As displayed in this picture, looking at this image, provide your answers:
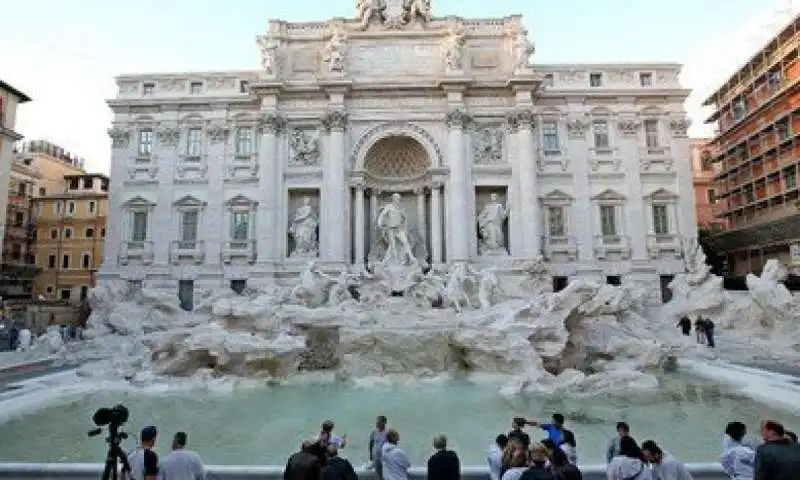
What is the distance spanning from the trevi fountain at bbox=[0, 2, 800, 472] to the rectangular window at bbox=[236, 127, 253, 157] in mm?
4225

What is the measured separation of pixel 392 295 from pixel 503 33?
14367 millimetres

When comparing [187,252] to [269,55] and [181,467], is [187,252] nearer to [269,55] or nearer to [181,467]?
[269,55]

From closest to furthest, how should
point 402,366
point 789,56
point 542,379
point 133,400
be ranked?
1. point 133,400
2. point 542,379
3. point 402,366
4. point 789,56

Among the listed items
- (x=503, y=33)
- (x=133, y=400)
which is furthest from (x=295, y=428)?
(x=503, y=33)

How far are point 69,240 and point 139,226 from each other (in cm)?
1424

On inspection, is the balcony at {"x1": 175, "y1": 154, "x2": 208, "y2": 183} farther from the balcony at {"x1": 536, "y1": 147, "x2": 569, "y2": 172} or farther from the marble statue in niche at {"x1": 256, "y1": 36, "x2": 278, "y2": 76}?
the balcony at {"x1": 536, "y1": 147, "x2": 569, "y2": 172}

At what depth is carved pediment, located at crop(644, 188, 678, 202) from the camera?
24.5 meters

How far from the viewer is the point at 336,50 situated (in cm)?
2439

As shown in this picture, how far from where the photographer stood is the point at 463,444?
317 inches

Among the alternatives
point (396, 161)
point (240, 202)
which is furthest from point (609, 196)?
point (240, 202)

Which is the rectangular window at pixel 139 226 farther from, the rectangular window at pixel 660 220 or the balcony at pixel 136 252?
the rectangular window at pixel 660 220

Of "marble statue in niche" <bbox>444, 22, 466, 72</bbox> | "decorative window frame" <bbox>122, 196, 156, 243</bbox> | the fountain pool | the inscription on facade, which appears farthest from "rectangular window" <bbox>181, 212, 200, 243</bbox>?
"marble statue in niche" <bbox>444, 22, 466, 72</bbox>

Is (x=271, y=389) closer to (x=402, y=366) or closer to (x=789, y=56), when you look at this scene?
(x=402, y=366)

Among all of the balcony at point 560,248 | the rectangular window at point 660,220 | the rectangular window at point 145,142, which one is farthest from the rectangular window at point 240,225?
the rectangular window at point 660,220
